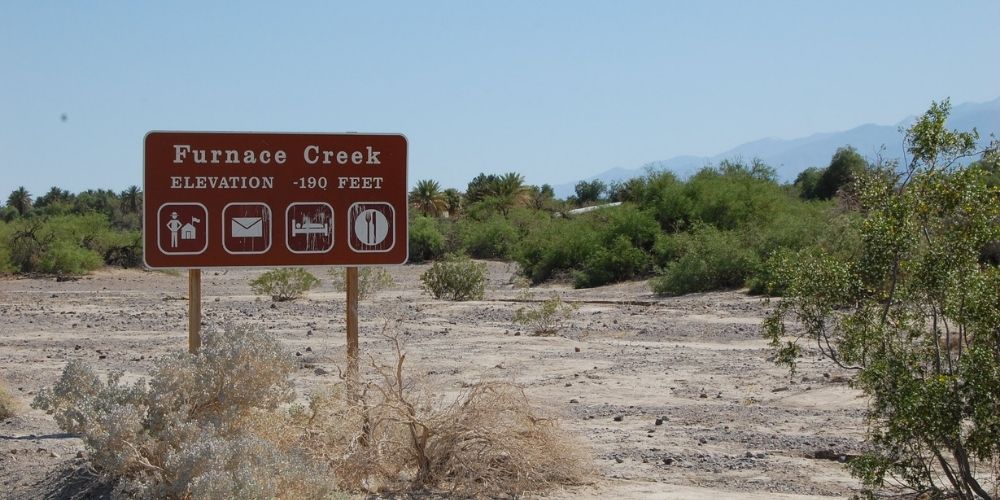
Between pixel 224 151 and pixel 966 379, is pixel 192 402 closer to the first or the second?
pixel 224 151

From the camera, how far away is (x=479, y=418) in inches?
308

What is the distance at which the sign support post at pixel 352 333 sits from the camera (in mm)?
7926

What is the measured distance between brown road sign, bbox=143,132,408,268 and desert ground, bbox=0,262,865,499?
2.75ft

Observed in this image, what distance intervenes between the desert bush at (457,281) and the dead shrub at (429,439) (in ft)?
82.9

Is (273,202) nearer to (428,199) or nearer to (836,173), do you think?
(836,173)

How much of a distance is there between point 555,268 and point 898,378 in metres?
41.2

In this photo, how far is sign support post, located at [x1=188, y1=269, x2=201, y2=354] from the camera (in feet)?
27.6

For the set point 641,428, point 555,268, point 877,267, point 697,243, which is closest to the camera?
point 877,267

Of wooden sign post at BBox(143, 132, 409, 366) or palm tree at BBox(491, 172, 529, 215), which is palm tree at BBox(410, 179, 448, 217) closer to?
palm tree at BBox(491, 172, 529, 215)

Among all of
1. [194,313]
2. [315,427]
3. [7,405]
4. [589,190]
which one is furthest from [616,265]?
[589,190]

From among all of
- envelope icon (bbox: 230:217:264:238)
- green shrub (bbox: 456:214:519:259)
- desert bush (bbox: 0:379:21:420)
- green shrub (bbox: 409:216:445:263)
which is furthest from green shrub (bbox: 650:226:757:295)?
green shrub (bbox: 409:216:445:263)

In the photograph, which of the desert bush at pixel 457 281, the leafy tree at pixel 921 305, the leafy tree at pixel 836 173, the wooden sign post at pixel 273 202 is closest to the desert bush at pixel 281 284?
the desert bush at pixel 457 281

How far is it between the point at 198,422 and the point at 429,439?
5.48 ft

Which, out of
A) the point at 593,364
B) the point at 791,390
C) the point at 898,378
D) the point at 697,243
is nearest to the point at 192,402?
the point at 898,378
